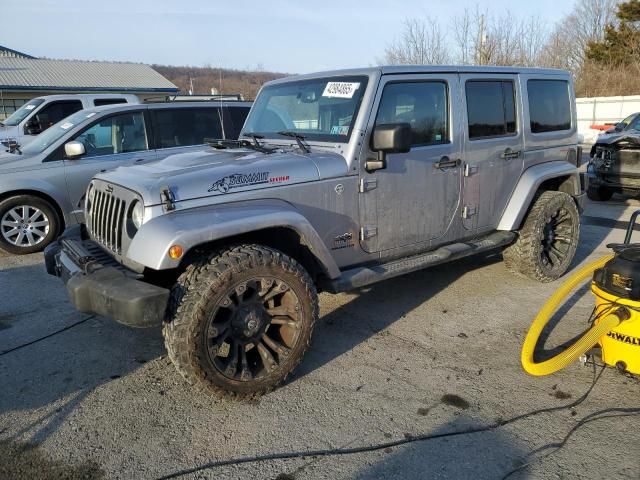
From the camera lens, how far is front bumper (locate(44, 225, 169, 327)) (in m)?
2.84

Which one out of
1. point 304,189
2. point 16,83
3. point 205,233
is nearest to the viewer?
point 205,233

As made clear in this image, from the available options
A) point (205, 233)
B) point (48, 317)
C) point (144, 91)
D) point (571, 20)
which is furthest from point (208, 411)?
point (571, 20)

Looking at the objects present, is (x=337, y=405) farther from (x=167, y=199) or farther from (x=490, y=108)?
(x=490, y=108)

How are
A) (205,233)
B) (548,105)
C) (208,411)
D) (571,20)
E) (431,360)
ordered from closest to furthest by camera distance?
(205,233) < (208,411) < (431,360) < (548,105) < (571,20)

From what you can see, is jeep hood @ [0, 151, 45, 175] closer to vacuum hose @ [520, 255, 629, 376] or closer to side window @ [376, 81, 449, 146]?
side window @ [376, 81, 449, 146]

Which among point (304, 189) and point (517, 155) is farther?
point (517, 155)

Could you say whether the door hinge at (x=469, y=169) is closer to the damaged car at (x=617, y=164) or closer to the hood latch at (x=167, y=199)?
the hood latch at (x=167, y=199)

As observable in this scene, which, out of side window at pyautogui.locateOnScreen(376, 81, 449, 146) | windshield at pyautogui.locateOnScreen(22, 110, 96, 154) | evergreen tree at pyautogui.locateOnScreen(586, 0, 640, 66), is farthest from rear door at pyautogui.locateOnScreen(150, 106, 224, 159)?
evergreen tree at pyautogui.locateOnScreen(586, 0, 640, 66)

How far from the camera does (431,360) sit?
12.6 ft

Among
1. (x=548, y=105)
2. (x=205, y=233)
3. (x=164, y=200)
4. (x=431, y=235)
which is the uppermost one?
(x=548, y=105)

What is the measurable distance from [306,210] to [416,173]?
1075 millimetres

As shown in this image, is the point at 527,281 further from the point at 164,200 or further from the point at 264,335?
the point at 164,200

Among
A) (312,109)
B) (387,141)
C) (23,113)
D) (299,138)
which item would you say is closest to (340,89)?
(312,109)

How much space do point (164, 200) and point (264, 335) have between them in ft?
3.44
